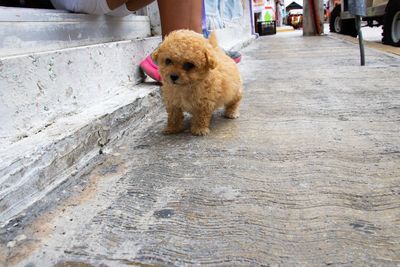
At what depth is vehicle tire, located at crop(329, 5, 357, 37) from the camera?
24.4ft

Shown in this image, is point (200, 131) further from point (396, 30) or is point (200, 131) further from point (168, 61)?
point (396, 30)

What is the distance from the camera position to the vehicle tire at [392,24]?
13.5 ft

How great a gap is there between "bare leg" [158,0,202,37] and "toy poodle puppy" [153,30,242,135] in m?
0.39

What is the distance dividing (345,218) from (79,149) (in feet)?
2.70

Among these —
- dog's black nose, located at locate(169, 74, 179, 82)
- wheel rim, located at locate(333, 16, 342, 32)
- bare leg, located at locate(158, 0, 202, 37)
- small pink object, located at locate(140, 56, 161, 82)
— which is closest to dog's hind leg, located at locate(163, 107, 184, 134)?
dog's black nose, located at locate(169, 74, 179, 82)

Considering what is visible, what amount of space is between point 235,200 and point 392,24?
430 cm

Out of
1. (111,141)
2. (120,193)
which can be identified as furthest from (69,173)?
(111,141)

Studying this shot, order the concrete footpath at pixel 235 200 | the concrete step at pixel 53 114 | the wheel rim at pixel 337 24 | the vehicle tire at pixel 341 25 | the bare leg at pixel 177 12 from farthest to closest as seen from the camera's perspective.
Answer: the wheel rim at pixel 337 24, the vehicle tire at pixel 341 25, the bare leg at pixel 177 12, the concrete step at pixel 53 114, the concrete footpath at pixel 235 200

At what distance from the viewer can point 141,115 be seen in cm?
167

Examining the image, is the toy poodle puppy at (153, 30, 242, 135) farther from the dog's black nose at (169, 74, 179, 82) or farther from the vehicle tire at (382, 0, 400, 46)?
the vehicle tire at (382, 0, 400, 46)

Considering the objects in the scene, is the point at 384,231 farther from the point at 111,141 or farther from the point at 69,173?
the point at 111,141

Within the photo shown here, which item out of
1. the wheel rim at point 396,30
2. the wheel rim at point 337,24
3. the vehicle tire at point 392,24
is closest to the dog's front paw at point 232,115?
the vehicle tire at point 392,24

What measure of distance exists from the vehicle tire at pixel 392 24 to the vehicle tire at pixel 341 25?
306 cm

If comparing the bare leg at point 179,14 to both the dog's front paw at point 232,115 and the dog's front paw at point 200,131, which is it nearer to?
the dog's front paw at point 232,115
